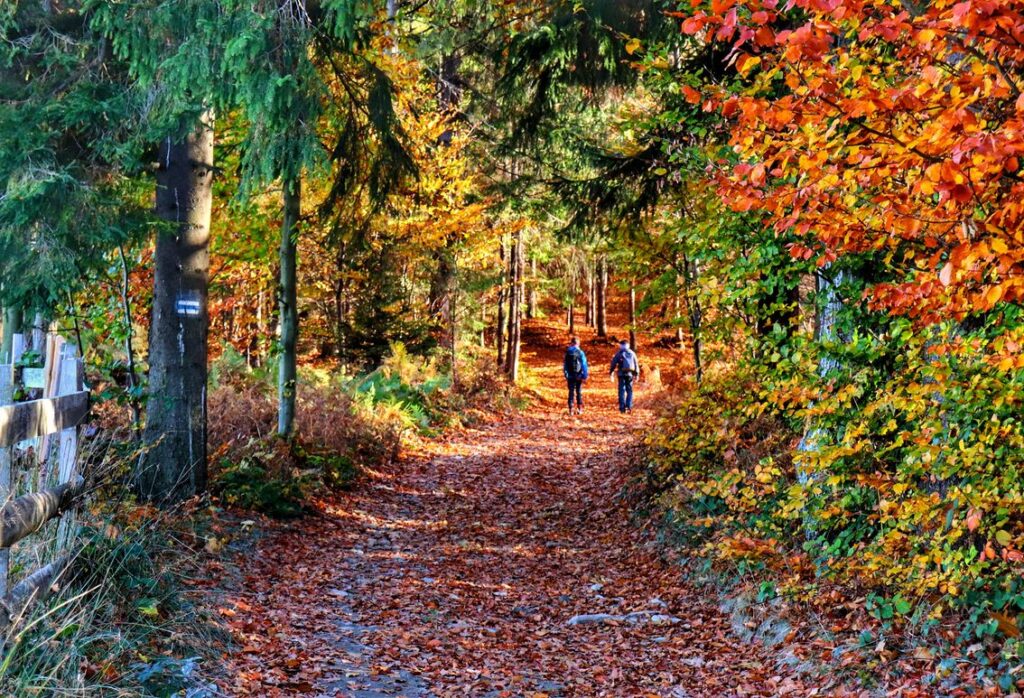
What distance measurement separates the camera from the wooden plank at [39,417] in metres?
4.20

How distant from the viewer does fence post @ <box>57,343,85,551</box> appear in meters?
5.18

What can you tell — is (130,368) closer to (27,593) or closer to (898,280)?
(27,593)

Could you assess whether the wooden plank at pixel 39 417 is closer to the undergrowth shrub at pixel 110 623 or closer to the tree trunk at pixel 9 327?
the undergrowth shrub at pixel 110 623

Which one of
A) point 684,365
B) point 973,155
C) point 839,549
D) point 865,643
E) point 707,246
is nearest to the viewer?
point 973,155

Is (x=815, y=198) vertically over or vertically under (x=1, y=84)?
under

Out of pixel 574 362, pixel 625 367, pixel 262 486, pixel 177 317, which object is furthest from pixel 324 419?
pixel 625 367

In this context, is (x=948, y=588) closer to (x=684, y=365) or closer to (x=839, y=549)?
(x=839, y=549)

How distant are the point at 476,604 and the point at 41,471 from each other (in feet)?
13.8

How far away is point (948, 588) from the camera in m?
5.30

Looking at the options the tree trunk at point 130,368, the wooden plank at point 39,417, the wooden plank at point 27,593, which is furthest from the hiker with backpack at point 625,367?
the wooden plank at point 27,593

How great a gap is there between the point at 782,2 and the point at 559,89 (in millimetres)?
4350

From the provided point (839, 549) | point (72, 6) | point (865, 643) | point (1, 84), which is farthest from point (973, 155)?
point (72, 6)

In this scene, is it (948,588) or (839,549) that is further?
(839,549)

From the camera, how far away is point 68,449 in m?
5.39
